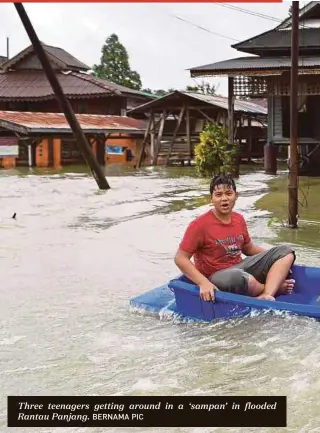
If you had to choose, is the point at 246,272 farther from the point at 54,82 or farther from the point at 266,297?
the point at 54,82

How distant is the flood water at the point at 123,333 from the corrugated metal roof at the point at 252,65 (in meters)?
7.34

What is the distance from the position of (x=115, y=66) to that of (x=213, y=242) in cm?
5083

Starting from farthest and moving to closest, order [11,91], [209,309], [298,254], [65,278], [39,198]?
[11,91], [39,198], [298,254], [65,278], [209,309]

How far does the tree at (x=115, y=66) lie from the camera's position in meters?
53.5

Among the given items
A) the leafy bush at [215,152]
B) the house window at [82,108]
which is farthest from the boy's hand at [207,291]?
the house window at [82,108]

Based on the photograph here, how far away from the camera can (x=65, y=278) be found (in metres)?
7.47

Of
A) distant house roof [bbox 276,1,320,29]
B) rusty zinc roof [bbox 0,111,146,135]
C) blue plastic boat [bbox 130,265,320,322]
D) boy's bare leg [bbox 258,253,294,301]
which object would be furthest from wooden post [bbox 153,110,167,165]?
boy's bare leg [bbox 258,253,294,301]

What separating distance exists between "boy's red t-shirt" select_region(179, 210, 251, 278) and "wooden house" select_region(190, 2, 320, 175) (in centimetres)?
1218

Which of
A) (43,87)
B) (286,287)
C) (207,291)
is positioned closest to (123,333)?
(207,291)

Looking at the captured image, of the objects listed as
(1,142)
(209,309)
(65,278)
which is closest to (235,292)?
(209,309)

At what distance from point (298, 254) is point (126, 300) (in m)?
2.93

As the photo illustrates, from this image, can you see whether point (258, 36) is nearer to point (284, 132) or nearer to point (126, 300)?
point (284, 132)

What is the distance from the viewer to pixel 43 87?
34.3 m

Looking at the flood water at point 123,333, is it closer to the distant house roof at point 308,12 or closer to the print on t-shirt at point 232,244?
the print on t-shirt at point 232,244
